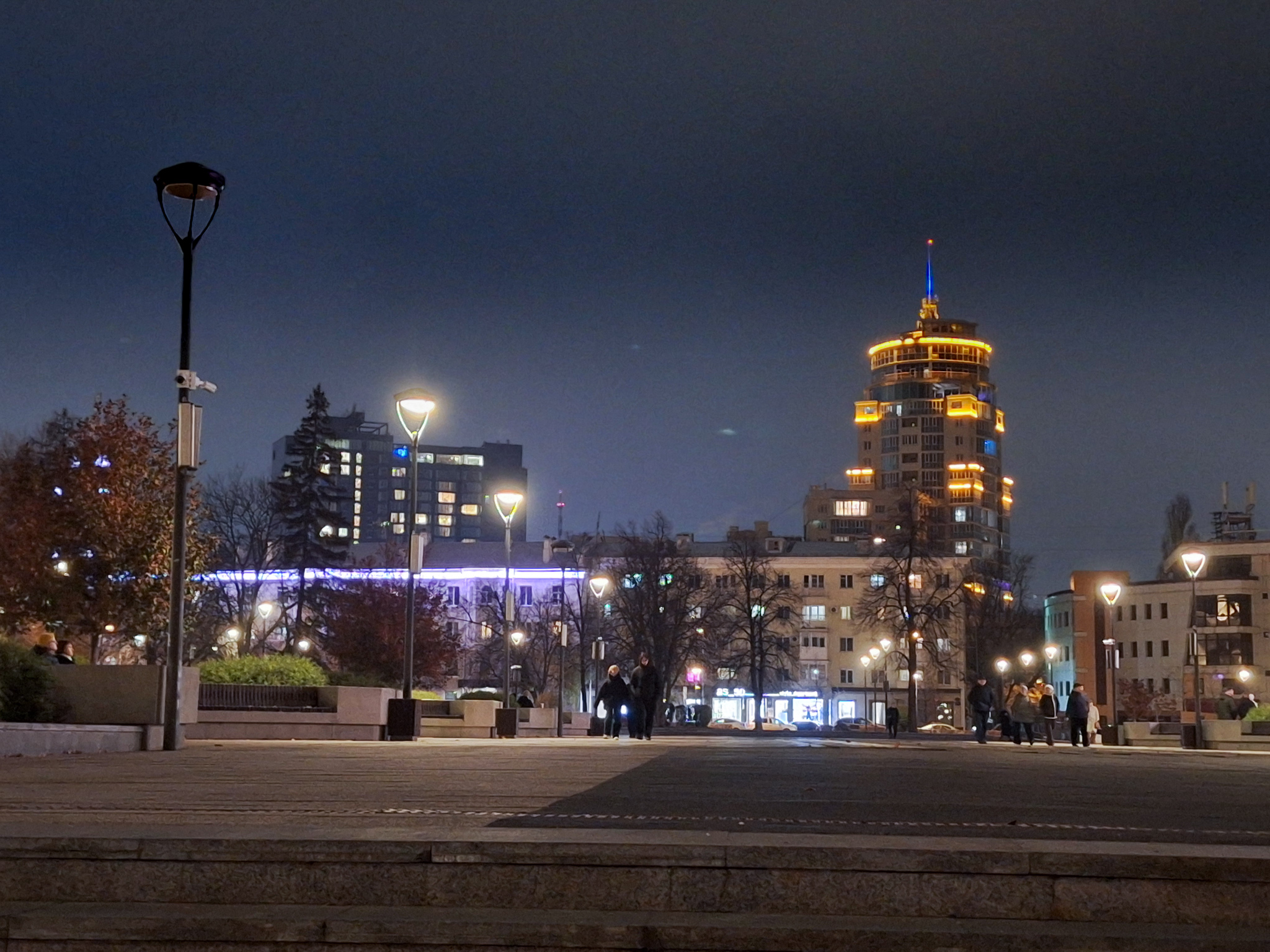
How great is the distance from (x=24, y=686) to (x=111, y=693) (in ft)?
3.74

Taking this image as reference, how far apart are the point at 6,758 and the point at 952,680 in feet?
380

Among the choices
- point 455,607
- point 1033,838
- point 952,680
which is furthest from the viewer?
point 952,680

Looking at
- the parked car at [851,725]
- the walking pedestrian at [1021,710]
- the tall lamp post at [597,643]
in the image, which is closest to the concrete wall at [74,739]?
the tall lamp post at [597,643]

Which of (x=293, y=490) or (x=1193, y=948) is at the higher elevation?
(x=293, y=490)

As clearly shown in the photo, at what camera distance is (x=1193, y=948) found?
5.20 metres

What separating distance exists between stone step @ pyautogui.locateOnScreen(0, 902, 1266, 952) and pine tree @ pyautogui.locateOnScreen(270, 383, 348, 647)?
89.4 meters

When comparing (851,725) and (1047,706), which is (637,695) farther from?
(851,725)

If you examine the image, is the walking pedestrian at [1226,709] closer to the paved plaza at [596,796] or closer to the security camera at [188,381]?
the paved plaza at [596,796]

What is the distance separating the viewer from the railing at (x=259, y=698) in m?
31.4

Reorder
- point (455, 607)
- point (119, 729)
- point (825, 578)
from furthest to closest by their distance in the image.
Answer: point (825, 578) < point (455, 607) < point (119, 729)

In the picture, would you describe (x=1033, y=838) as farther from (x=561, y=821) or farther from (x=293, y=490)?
(x=293, y=490)

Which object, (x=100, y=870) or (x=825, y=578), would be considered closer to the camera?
(x=100, y=870)

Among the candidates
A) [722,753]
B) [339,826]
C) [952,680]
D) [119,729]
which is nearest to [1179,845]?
[339,826]

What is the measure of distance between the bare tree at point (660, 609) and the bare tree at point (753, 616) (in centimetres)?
311
